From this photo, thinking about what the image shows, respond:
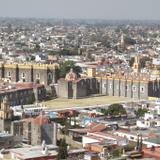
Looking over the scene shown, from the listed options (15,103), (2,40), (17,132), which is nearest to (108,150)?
(17,132)

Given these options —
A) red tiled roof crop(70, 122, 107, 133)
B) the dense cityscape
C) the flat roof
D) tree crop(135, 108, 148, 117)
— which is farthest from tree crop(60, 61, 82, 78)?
the flat roof

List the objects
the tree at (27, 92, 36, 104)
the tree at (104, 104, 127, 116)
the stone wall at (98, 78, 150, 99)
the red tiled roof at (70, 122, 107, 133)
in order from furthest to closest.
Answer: the stone wall at (98, 78, 150, 99)
the tree at (27, 92, 36, 104)
the tree at (104, 104, 127, 116)
the red tiled roof at (70, 122, 107, 133)

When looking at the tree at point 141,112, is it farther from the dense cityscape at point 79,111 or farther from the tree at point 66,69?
the tree at point 66,69

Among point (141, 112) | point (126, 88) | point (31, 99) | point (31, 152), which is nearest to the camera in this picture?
point (31, 152)

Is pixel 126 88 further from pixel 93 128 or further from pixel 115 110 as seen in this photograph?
pixel 93 128

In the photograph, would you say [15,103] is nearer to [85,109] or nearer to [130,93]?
[85,109]

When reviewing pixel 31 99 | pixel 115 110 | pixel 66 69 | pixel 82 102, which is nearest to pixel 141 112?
pixel 115 110

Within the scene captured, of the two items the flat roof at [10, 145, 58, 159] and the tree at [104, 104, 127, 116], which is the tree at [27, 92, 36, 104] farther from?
the flat roof at [10, 145, 58, 159]

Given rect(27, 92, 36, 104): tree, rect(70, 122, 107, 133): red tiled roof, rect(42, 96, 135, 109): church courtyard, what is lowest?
rect(42, 96, 135, 109): church courtyard
